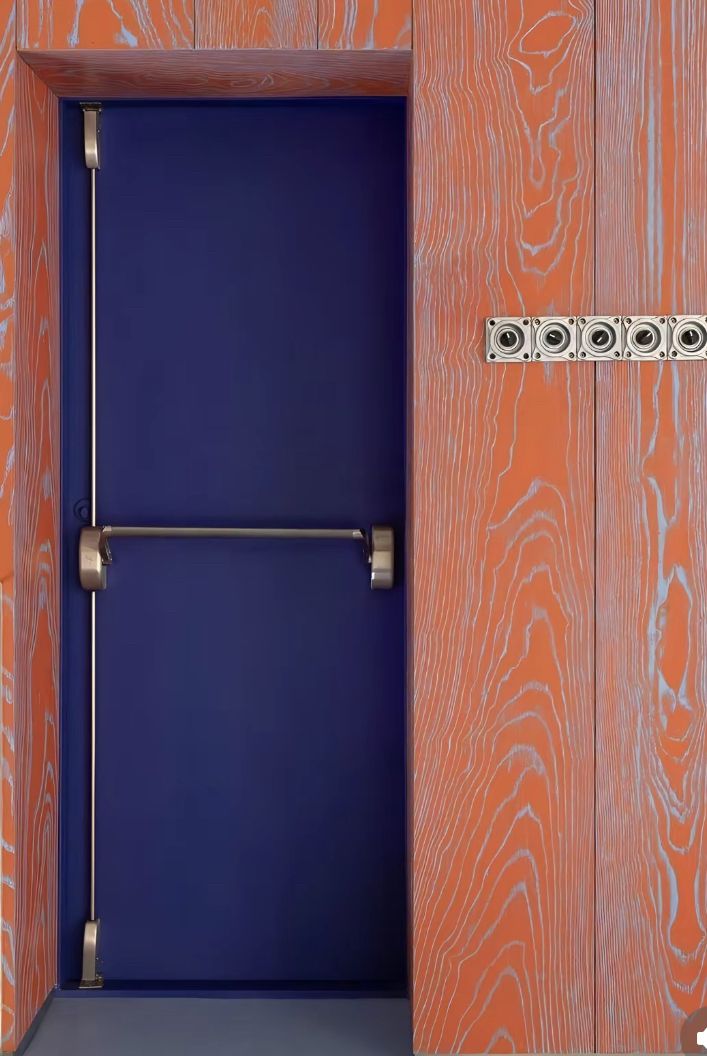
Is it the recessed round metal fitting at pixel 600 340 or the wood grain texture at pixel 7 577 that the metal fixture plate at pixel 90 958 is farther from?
the recessed round metal fitting at pixel 600 340

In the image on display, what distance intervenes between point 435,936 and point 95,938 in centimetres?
75

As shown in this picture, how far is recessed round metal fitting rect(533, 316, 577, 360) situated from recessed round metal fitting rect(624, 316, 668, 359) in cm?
10

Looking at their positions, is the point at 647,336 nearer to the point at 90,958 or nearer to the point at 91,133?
the point at 91,133

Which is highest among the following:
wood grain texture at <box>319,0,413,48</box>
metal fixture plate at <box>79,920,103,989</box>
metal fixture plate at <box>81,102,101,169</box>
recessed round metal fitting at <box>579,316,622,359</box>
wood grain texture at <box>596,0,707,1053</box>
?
wood grain texture at <box>319,0,413,48</box>

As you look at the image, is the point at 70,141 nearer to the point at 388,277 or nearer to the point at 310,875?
the point at 388,277

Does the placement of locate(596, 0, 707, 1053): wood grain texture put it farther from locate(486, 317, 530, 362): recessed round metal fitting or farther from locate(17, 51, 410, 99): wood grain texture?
locate(17, 51, 410, 99): wood grain texture

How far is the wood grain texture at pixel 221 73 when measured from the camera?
1.76 m

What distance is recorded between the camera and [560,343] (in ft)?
5.67

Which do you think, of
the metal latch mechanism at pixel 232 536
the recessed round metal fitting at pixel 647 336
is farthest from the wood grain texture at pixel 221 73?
the metal latch mechanism at pixel 232 536

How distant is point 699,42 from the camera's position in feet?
5.64

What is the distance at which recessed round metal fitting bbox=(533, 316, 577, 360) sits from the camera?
1724 millimetres

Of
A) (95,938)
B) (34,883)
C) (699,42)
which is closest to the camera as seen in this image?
(699,42)

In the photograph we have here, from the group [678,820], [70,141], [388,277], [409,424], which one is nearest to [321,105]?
[388,277]

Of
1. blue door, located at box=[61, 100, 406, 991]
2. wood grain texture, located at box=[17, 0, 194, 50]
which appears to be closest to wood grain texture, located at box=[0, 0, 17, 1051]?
wood grain texture, located at box=[17, 0, 194, 50]
